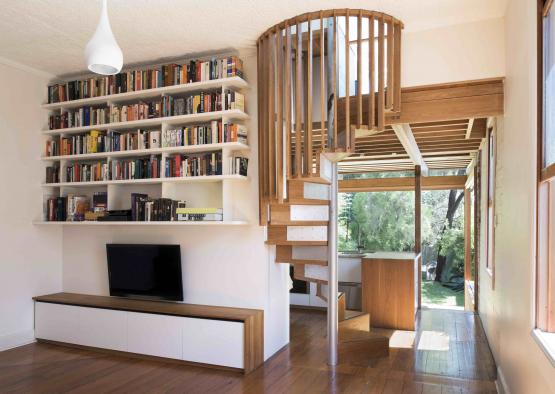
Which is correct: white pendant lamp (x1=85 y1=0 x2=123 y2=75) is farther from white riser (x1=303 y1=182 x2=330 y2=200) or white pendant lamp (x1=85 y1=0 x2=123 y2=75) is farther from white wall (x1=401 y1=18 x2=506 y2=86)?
white wall (x1=401 y1=18 x2=506 y2=86)

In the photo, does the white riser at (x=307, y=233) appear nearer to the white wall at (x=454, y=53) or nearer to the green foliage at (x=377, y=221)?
the white wall at (x=454, y=53)

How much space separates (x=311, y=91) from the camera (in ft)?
11.7

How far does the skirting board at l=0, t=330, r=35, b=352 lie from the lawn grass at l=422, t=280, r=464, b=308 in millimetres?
8647

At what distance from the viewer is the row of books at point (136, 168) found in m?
4.34

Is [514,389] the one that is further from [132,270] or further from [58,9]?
[58,9]

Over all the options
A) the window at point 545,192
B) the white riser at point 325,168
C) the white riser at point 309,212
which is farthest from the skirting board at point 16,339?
the window at point 545,192

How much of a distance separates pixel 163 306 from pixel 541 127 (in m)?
3.56

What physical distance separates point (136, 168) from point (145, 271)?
1083mm

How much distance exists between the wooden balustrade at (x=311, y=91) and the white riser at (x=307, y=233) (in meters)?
0.31

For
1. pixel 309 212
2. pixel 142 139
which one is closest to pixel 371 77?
pixel 309 212

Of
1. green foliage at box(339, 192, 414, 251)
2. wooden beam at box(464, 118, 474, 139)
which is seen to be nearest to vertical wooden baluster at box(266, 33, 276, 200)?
wooden beam at box(464, 118, 474, 139)

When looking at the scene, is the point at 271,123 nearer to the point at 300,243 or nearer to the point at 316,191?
the point at 316,191

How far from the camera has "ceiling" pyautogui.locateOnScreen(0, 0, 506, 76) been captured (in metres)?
3.31

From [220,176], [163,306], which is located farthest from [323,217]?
[163,306]
